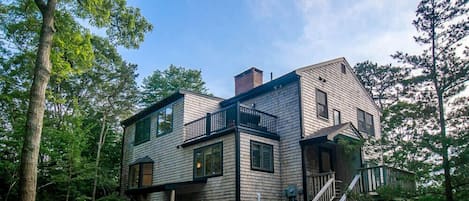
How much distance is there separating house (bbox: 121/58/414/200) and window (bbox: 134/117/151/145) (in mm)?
208

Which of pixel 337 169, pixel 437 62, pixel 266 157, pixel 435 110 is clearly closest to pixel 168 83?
pixel 266 157

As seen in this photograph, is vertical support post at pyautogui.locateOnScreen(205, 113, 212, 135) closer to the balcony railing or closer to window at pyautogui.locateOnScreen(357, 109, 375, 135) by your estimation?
the balcony railing

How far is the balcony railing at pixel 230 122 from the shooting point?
1327cm

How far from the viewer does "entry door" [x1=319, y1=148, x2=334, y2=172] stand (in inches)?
516

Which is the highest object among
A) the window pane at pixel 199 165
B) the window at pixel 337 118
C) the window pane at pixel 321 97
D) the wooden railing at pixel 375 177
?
the window pane at pixel 321 97

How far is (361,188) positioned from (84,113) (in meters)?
18.3

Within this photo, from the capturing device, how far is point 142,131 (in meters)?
18.2

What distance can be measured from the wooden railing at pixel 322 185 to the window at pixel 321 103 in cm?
277

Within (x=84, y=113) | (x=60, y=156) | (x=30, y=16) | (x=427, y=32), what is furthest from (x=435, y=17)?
(x=84, y=113)

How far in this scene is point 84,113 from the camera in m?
23.3

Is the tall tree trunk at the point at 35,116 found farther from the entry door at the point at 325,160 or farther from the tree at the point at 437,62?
the entry door at the point at 325,160

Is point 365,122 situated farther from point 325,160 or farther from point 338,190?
point 338,190

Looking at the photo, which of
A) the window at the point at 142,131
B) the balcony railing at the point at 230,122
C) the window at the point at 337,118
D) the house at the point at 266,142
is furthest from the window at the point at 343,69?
the window at the point at 142,131

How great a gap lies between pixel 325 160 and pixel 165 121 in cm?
727
